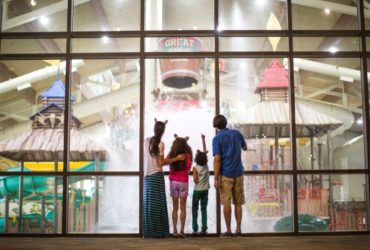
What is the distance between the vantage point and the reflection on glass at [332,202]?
6.12 metres

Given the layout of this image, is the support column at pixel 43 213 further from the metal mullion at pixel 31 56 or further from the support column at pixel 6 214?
the metal mullion at pixel 31 56

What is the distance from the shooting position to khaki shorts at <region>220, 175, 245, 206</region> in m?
5.54

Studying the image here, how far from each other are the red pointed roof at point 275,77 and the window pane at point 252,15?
51 cm

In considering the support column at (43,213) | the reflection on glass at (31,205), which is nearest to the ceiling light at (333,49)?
the reflection on glass at (31,205)

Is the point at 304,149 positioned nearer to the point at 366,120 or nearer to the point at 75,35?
the point at 366,120

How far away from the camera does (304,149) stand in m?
6.27

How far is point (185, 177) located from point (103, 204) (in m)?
1.23

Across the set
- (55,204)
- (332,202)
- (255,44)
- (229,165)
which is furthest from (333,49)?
(55,204)

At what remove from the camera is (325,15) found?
6.57m

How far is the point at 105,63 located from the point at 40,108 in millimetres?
1046

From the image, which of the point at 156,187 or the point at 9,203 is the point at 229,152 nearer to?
the point at 156,187

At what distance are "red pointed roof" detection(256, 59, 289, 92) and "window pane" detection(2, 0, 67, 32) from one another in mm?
2782

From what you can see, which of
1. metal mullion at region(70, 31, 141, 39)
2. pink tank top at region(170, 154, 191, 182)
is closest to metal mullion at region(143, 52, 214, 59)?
metal mullion at region(70, 31, 141, 39)

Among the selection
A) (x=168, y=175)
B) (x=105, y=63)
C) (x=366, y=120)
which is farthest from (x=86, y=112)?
(x=366, y=120)
